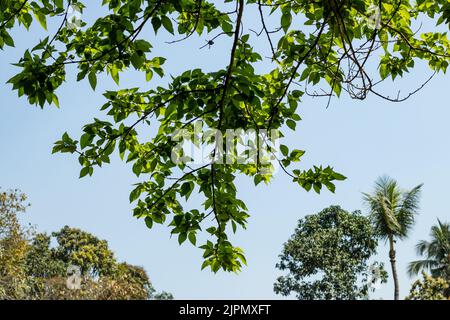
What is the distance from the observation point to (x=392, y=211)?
65.0ft

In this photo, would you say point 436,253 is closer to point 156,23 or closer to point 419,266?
point 419,266

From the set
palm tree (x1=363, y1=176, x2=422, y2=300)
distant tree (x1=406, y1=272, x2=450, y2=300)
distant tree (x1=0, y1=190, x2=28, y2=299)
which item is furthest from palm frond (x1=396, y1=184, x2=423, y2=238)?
distant tree (x1=0, y1=190, x2=28, y2=299)

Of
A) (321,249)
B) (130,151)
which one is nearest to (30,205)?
(321,249)

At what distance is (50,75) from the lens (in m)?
2.58

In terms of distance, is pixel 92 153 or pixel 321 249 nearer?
pixel 92 153

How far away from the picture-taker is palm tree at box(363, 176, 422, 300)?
19.7 metres

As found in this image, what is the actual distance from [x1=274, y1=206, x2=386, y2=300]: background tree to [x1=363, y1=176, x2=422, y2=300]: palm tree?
132 centimetres

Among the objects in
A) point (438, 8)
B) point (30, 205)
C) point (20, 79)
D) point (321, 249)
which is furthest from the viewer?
point (321, 249)

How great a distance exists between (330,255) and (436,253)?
609 cm

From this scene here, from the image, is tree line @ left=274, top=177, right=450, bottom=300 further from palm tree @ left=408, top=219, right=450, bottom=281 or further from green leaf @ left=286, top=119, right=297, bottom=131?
→ green leaf @ left=286, top=119, right=297, bottom=131
